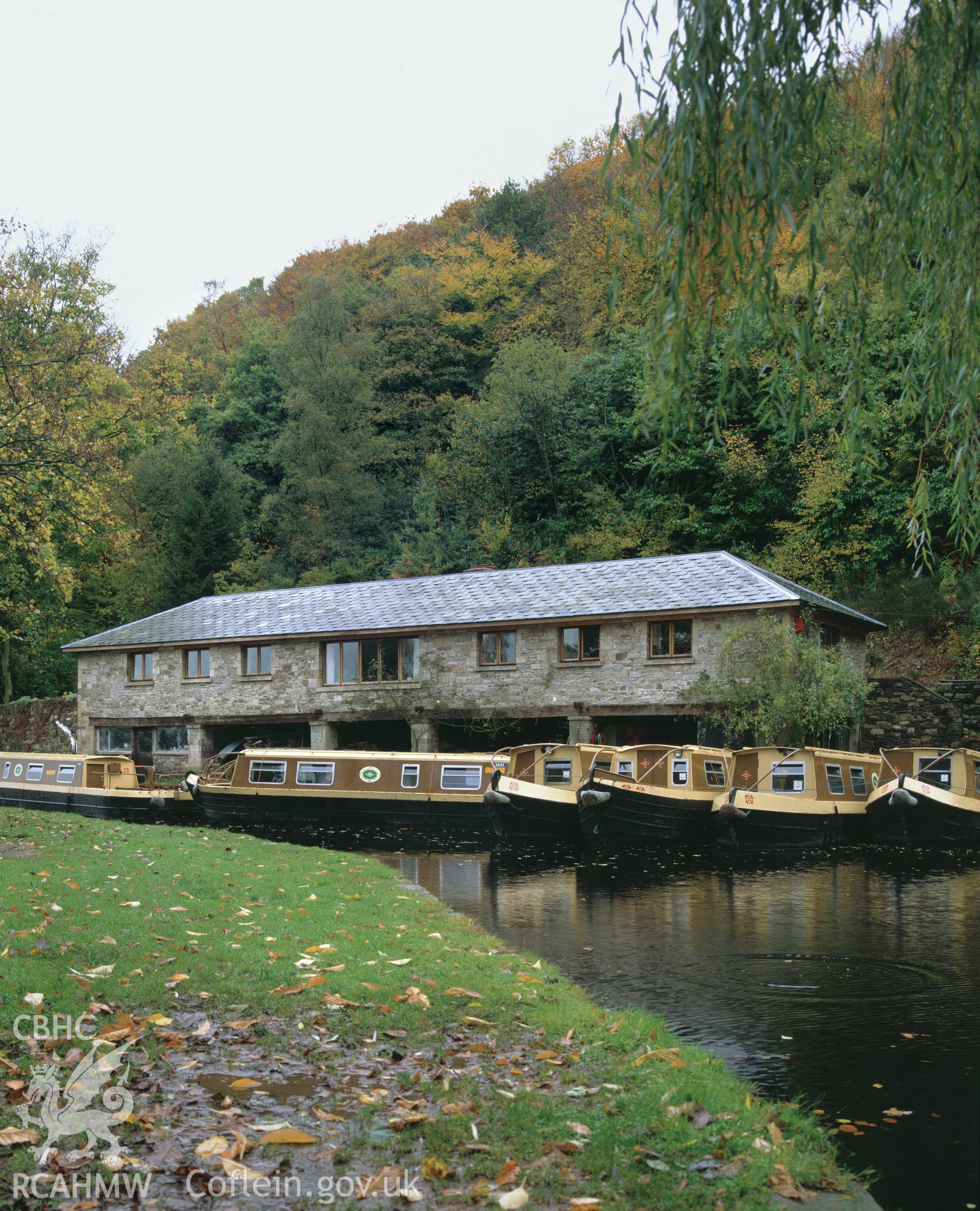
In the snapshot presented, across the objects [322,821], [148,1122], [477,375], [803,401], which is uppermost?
[477,375]

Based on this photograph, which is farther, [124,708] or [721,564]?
[124,708]

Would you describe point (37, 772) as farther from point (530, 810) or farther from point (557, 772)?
point (530, 810)

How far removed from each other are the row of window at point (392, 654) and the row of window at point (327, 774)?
20.0 ft

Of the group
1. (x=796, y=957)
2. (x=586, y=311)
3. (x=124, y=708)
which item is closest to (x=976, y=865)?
(x=796, y=957)

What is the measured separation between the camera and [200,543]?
5275 centimetres

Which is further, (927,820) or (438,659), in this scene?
(438,659)

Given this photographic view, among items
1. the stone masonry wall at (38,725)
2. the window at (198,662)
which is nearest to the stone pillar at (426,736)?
the window at (198,662)

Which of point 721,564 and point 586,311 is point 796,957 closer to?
point 721,564

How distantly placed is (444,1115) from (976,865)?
17.7m

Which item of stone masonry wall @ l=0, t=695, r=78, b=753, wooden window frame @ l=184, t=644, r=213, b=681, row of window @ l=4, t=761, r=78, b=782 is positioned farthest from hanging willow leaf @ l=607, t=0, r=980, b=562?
stone masonry wall @ l=0, t=695, r=78, b=753

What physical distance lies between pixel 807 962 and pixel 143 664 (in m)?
32.2

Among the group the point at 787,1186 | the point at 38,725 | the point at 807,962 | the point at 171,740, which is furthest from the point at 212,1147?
the point at 38,725

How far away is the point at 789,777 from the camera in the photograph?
2422 cm

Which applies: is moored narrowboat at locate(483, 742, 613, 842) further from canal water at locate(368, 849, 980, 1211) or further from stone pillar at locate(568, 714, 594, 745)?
stone pillar at locate(568, 714, 594, 745)
